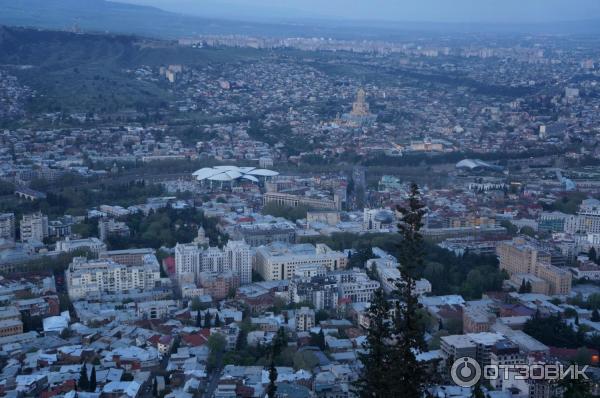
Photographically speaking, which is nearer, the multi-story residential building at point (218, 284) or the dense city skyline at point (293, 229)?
the dense city skyline at point (293, 229)

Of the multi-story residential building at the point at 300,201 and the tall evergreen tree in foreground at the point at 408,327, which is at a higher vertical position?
the tall evergreen tree in foreground at the point at 408,327

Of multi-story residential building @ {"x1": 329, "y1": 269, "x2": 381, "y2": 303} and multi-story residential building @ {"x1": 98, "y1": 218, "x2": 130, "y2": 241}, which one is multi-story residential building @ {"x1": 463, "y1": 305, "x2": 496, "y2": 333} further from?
multi-story residential building @ {"x1": 98, "y1": 218, "x2": 130, "y2": 241}

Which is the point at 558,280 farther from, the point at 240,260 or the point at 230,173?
the point at 230,173

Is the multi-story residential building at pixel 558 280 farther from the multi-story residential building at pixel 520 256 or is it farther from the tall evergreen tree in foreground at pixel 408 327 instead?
the tall evergreen tree in foreground at pixel 408 327

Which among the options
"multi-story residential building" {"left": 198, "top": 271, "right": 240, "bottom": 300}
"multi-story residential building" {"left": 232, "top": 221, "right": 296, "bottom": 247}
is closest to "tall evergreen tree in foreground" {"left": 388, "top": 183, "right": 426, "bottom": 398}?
"multi-story residential building" {"left": 198, "top": 271, "right": 240, "bottom": 300}

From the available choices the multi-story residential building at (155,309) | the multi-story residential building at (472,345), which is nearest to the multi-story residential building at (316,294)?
the multi-story residential building at (155,309)

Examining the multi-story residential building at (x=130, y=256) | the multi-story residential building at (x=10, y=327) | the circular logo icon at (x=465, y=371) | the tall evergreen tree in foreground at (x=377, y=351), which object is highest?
the tall evergreen tree in foreground at (x=377, y=351)

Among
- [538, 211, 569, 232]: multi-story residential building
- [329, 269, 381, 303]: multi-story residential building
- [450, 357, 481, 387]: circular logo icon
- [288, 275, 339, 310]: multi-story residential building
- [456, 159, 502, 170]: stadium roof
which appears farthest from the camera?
[456, 159, 502, 170]: stadium roof

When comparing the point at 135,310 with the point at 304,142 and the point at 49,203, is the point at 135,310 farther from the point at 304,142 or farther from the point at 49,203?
the point at 304,142
